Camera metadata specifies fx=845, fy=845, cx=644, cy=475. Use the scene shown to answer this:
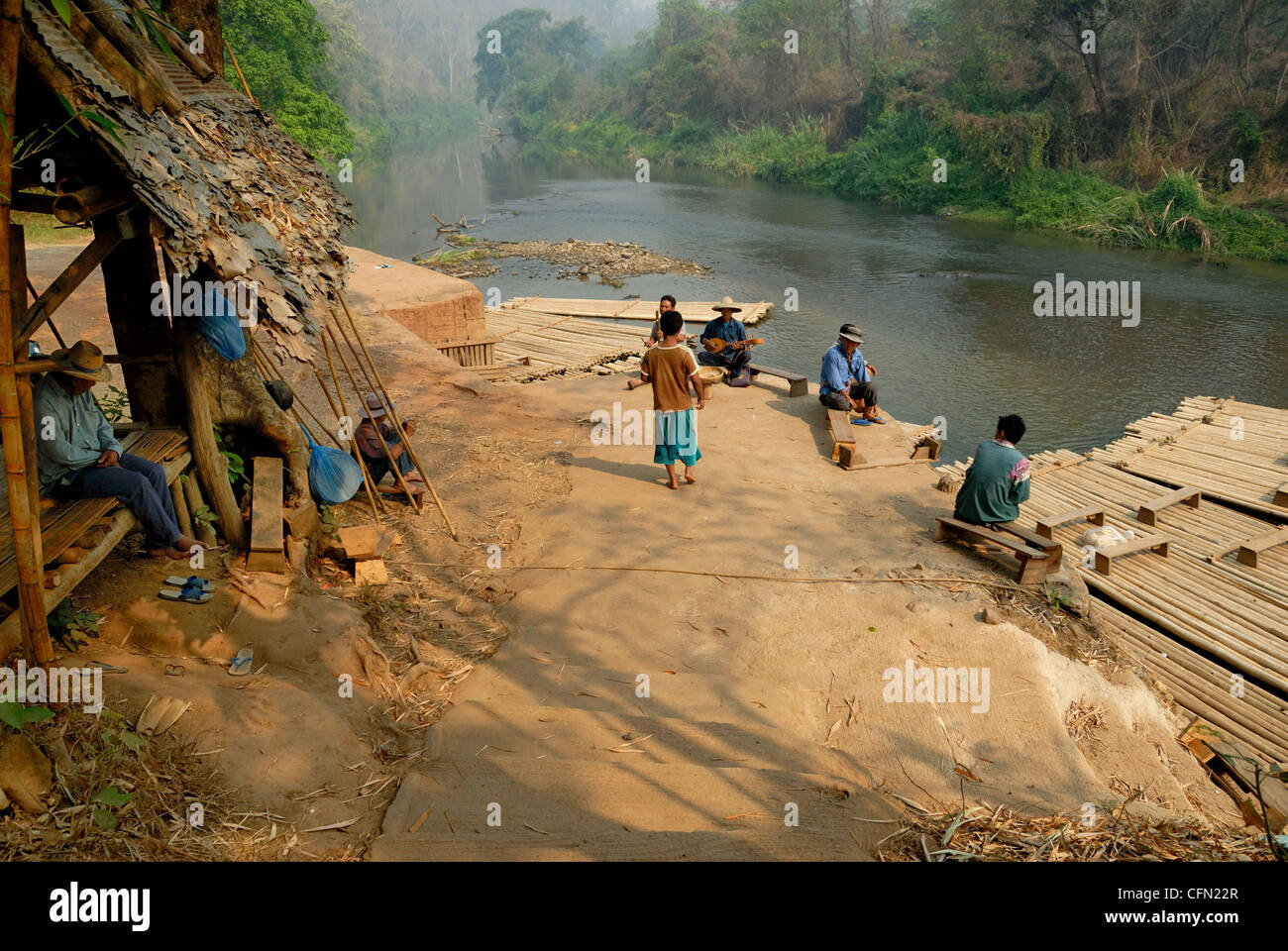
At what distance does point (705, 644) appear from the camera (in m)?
5.22

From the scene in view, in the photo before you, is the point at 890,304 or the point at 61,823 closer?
the point at 61,823

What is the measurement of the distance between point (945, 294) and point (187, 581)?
1884 centimetres

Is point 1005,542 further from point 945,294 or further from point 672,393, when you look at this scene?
point 945,294

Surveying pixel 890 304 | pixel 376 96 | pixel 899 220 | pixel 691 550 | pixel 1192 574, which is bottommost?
pixel 1192 574

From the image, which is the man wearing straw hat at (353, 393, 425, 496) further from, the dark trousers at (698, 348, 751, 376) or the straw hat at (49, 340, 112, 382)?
the dark trousers at (698, 348, 751, 376)

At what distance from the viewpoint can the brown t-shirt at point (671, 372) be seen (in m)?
7.11

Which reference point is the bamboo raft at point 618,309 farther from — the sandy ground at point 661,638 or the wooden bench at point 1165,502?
the wooden bench at point 1165,502

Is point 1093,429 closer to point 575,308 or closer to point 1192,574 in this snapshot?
point 1192,574

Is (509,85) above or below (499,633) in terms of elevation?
above

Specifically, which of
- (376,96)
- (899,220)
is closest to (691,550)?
(899,220)

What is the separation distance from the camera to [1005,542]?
242 inches

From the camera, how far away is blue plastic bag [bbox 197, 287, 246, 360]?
187 inches

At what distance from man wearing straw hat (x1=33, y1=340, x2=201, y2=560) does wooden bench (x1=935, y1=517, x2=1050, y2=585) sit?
5330mm
